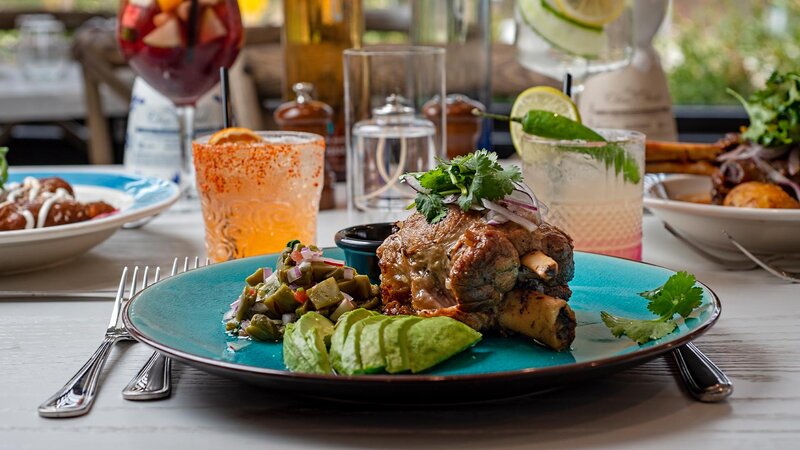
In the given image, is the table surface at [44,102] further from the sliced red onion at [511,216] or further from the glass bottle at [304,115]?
the sliced red onion at [511,216]

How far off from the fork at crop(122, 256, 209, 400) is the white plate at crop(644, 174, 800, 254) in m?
0.83

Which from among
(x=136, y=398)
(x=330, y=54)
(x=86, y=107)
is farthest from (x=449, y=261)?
(x=86, y=107)

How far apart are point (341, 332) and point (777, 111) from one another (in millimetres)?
972

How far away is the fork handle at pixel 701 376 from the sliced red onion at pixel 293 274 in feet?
1.33

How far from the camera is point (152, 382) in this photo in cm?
97

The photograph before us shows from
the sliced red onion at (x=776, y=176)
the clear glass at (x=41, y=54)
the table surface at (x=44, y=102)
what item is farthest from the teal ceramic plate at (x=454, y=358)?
the clear glass at (x=41, y=54)

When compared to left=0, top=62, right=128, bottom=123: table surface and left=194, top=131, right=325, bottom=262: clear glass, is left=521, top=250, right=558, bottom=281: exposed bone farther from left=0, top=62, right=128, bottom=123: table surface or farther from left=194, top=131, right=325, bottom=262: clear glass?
left=0, top=62, right=128, bottom=123: table surface

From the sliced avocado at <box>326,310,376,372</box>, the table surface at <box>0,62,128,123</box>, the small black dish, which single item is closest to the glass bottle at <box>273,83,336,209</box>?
the small black dish

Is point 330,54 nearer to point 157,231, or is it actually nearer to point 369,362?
point 157,231

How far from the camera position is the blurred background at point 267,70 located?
4.13m

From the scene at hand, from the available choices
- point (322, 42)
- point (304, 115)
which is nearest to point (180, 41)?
point (304, 115)

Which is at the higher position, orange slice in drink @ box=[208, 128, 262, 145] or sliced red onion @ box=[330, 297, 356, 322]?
orange slice in drink @ box=[208, 128, 262, 145]

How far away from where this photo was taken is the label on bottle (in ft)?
7.24

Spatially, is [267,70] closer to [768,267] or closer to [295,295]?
[768,267]
